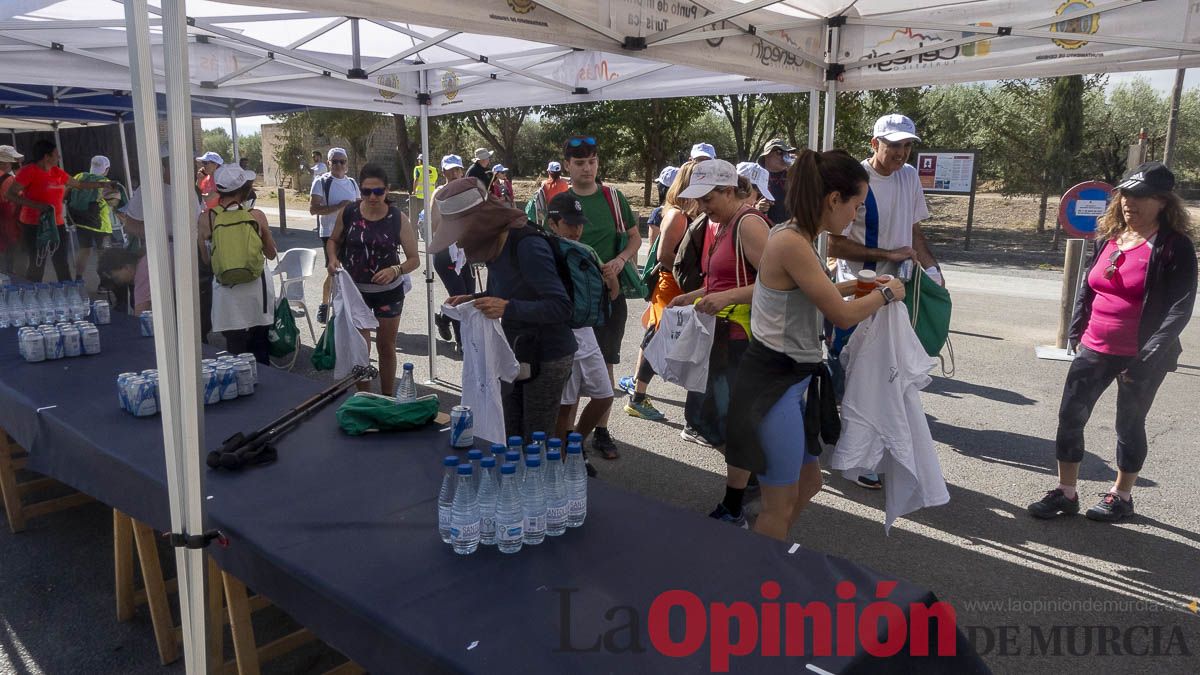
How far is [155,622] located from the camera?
2734mm

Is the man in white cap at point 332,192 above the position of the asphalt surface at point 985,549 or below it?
above

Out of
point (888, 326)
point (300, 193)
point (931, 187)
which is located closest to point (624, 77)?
point (888, 326)

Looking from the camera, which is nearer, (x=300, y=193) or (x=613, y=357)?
(x=613, y=357)

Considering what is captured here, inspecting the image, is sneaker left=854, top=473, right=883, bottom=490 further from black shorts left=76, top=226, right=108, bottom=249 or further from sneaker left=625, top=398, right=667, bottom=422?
black shorts left=76, top=226, right=108, bottom=249

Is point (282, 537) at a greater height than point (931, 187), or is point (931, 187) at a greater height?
point (931, 187)

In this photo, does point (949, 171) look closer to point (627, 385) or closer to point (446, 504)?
point (627, 385)

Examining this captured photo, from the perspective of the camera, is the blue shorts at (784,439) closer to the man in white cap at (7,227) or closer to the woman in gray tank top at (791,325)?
the woman in gray tank top at (791,325)

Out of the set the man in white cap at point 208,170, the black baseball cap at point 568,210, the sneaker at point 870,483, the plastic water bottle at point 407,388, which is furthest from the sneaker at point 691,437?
the man in white cap at point 208,170

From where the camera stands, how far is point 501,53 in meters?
5.56

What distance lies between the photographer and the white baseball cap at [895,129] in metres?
3.65

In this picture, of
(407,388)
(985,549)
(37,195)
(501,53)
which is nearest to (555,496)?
(407,388)

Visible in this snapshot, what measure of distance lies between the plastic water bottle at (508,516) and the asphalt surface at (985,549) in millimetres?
1311

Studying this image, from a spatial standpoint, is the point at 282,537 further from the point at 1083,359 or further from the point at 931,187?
the point at 931,187

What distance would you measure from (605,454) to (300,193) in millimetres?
30266
